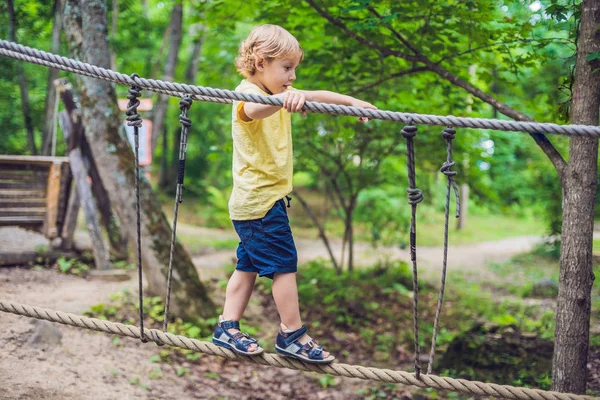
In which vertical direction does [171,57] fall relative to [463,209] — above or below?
above

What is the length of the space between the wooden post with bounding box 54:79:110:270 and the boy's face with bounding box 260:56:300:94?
12.3ft

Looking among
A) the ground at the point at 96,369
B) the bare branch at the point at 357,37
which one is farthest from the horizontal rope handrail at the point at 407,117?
the ground at the point at 96,369

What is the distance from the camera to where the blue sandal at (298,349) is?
6.86 feet

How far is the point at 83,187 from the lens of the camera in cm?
529

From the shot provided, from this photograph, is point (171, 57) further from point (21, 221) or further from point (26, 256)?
point (26, 256)

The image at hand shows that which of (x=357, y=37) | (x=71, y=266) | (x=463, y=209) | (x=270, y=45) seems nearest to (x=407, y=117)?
(x=270, y=45)

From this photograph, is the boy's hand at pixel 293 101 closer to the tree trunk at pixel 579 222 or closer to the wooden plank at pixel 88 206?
the tree trunk at pixel 579 222

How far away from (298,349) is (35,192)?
4.33m

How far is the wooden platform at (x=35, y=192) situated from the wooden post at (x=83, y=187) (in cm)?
26

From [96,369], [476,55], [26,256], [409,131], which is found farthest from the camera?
[26,256]

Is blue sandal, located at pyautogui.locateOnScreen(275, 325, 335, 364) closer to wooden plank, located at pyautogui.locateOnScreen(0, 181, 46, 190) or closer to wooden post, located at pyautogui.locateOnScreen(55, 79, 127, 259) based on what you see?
wooden post, located at pyautogui.locateOnScreen(55, 79, 127, 259)

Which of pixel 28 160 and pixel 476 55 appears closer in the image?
pixel 476 55

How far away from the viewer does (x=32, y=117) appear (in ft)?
23.1

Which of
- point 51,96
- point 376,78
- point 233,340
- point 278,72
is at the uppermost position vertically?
point 51,96
